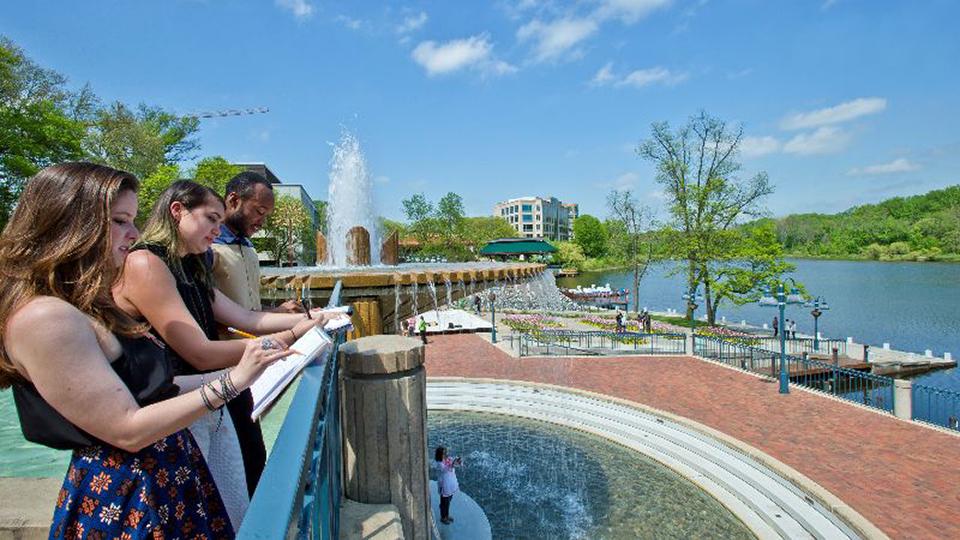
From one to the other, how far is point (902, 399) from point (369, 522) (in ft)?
41.8

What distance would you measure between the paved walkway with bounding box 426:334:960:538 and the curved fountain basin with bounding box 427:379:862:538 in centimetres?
63

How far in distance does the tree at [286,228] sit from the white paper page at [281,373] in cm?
4462

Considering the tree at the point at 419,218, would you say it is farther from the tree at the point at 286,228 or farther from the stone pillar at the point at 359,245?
Answer: the stone pillar at the point at 359,245

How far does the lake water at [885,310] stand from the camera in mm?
27820

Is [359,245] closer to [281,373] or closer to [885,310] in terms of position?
[281,373]

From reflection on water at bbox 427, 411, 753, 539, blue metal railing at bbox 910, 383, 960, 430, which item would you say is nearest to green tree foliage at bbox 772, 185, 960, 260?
blue metal railing at bbox 910, 383, 960, 430

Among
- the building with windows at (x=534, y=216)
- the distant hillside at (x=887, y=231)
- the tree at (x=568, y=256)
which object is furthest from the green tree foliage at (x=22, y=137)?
the building with windows at (x=534, y=216)

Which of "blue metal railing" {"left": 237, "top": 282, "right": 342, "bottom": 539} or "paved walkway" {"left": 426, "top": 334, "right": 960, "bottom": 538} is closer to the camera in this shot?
"blue metal railing" {"left": 237, "top": 282, "right": 342, "bottom": 539}

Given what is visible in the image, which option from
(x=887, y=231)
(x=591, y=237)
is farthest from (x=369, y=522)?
(x=887, y=231)

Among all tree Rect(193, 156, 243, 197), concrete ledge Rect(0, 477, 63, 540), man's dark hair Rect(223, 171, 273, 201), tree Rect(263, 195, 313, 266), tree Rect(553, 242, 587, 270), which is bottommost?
concrete ledge Rect(0, 477, 63, 540)

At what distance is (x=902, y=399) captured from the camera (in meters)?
11.0

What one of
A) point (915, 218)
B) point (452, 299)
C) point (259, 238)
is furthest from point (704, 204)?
point (915, 218)

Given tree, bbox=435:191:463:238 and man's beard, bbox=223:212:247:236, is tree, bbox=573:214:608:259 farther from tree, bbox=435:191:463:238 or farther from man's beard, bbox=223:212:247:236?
man's beard, bbox=223:212:247:236

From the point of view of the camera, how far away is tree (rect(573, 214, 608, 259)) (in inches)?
3912
